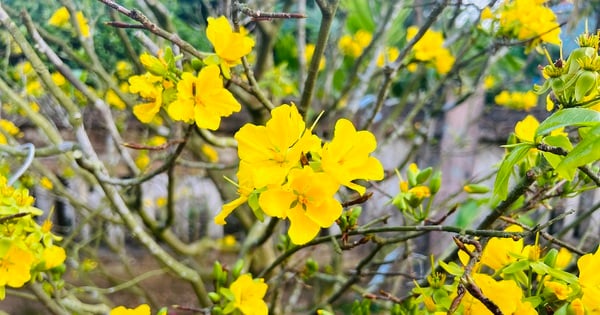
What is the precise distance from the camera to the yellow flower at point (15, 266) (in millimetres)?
806

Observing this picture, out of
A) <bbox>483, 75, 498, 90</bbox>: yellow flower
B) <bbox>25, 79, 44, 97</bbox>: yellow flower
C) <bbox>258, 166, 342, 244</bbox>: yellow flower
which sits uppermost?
<bbox>483, 75, 498, 90</bbox>: yellow flower

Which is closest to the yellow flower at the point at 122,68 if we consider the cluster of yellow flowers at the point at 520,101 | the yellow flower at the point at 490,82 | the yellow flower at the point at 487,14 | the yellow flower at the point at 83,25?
the yellow flower at the point at 83,25

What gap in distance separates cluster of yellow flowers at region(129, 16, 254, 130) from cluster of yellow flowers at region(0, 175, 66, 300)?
25cm

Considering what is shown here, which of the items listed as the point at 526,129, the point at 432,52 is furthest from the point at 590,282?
the point at 432,52

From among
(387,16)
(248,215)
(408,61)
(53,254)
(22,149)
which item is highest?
(387,16)

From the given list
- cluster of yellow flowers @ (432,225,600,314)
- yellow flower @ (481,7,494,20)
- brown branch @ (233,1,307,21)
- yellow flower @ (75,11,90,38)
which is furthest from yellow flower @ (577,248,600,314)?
yellow flower @ (75,11,90,38)

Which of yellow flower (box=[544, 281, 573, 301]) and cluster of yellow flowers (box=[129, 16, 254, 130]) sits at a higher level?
cluster of yellow flowers (box=[129, 16, 254, 130])

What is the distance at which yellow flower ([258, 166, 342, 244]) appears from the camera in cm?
59

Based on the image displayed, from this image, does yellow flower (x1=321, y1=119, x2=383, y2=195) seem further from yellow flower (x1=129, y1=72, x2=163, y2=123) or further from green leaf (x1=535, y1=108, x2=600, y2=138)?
yellow flower (x1=129, y1=72, x2=163, y2=123)

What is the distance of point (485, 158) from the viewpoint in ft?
10.1

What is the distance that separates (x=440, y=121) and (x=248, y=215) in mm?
→ 1480

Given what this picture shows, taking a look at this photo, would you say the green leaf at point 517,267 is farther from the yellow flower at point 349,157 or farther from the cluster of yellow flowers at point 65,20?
the cluster of yellow flowers at point 65,20

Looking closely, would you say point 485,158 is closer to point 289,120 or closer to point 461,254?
point 461,254

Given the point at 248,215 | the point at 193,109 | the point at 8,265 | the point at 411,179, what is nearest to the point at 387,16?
the point at 248,215
